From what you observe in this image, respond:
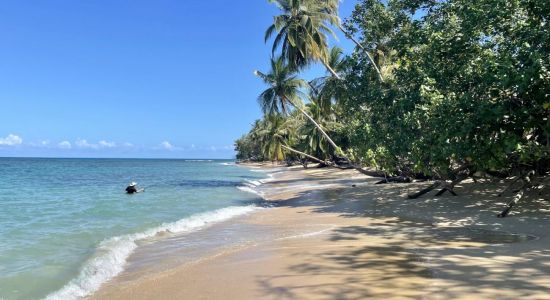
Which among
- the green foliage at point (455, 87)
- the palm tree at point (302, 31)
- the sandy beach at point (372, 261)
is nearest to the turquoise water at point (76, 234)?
the sandy beach at point (372, 261)

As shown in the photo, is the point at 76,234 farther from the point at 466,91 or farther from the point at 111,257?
the point at 466,91

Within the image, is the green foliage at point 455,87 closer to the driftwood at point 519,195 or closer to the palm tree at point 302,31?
the driftwood at point 519,195

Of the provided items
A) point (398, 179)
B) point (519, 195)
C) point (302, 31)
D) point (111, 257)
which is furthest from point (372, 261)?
point (302, 31)

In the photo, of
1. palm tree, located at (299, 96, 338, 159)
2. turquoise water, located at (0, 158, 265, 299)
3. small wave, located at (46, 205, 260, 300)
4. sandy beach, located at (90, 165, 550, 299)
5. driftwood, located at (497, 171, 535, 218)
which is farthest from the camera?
palm tree, located at (299, 96, 338, 159)

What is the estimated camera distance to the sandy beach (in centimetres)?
454

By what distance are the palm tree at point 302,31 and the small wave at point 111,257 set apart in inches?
554

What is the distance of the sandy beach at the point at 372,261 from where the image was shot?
4539mm

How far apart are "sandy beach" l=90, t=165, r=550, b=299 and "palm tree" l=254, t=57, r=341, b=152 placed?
68.3 ft

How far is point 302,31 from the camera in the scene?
24062 mm

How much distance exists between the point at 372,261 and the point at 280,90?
25.7 meters

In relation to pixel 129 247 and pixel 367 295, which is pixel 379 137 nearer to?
pixel 129 247

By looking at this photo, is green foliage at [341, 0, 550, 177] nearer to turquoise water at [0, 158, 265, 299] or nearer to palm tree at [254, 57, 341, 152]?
turquoise water at [0, 158, 265, 299]

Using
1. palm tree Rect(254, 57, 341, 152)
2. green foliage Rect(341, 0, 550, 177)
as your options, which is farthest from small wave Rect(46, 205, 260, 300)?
palm tree Rect(254, 57, 341, 152)

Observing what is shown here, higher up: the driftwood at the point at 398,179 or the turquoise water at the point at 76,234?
the driftwood at the point at 398,179
